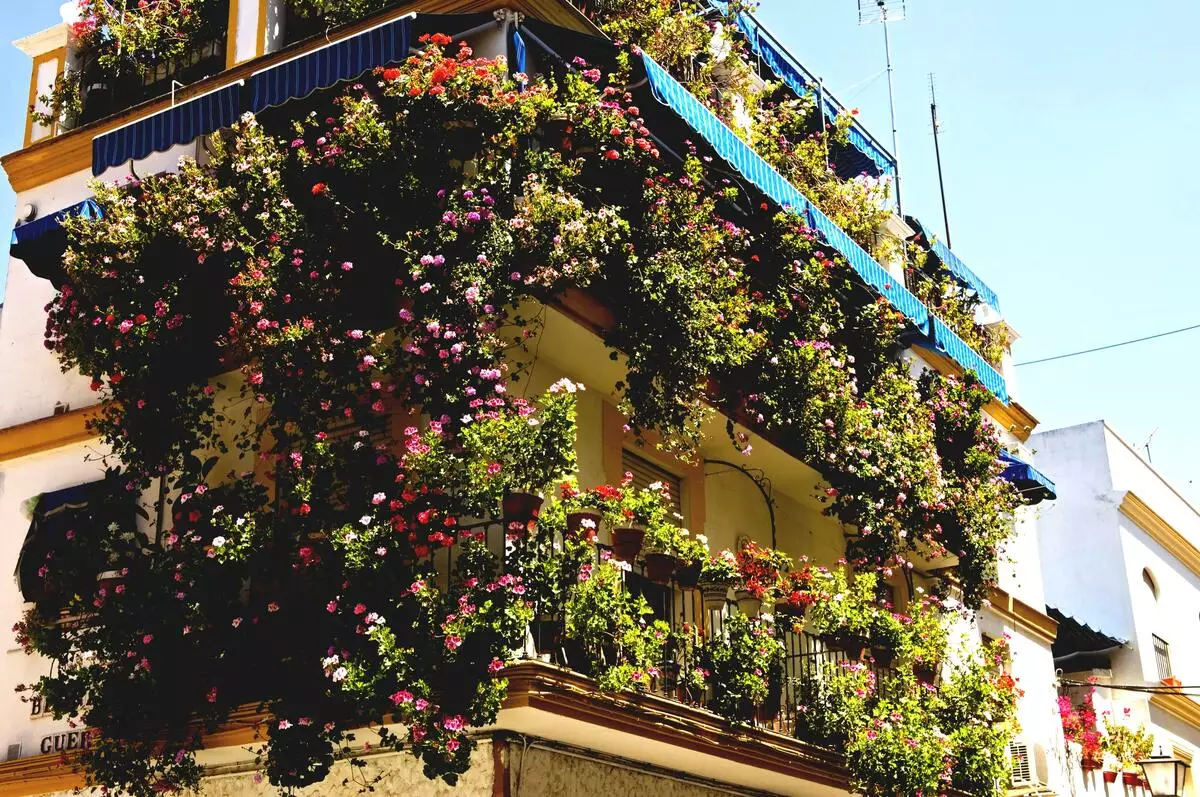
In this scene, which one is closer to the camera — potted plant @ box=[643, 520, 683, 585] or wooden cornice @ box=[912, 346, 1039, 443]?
potted plant @ box=[643, 520, 683, 585]

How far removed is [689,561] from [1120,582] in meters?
14.7

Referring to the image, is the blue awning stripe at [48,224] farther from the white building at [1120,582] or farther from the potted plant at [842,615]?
the white building at [1120,582]

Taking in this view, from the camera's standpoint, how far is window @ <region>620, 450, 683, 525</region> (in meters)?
13.4

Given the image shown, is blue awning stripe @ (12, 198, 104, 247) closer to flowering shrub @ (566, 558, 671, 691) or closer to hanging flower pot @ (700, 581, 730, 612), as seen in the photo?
flowering shrub @ (566, 558, 671, 691)

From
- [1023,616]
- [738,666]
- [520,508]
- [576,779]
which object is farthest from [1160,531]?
[520,508]

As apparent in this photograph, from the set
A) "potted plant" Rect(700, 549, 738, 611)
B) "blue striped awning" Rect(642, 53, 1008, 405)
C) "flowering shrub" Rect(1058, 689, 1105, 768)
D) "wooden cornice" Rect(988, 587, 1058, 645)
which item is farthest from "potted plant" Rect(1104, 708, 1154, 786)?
"potted plant" Rect(700, 549, 738, 611)

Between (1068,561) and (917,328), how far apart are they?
9.19m

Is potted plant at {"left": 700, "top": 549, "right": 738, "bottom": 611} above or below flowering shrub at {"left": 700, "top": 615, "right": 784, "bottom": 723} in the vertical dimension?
above

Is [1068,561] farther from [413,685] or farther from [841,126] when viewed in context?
[413,685]

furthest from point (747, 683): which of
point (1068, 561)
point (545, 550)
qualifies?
point (1068, 561)

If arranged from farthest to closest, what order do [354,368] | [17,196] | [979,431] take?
1. [979,431]
2. [17,196]
3. [354,368]

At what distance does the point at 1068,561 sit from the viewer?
24.2m

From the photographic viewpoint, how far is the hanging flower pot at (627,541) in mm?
10719

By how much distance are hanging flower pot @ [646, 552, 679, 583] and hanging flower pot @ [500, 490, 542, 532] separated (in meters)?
1.61
